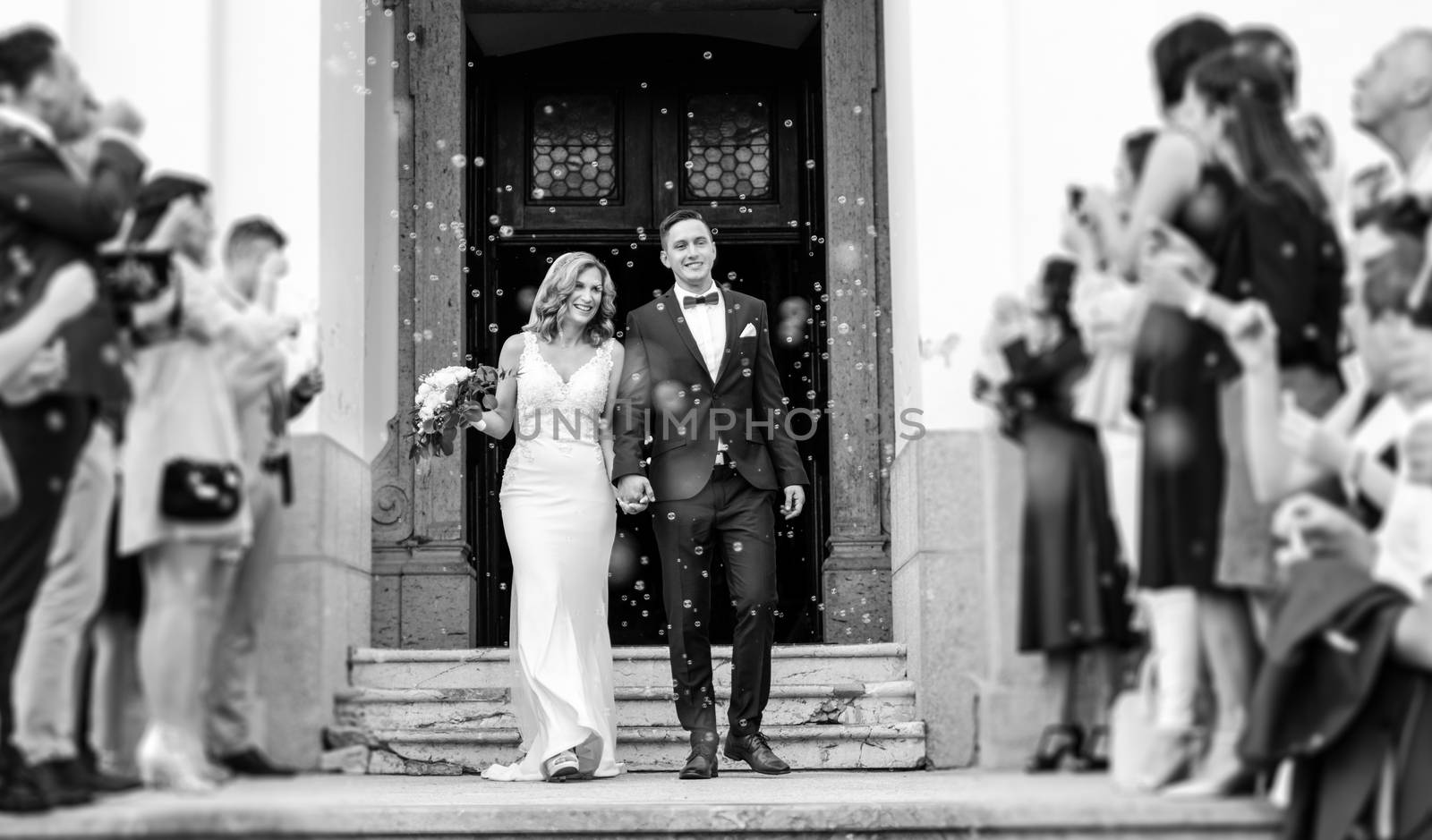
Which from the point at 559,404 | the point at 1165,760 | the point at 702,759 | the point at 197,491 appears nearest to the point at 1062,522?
the point at 1165,760

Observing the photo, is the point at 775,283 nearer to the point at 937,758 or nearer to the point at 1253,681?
the point at 937,758

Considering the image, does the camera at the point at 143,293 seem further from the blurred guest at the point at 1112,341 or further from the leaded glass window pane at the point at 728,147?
the leaded glass window pane at the point at 728,147

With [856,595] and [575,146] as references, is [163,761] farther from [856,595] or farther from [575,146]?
[575,146]

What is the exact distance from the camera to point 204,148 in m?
2.75

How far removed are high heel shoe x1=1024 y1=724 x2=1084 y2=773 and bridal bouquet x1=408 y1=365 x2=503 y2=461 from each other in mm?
4708

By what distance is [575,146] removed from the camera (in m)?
10.5

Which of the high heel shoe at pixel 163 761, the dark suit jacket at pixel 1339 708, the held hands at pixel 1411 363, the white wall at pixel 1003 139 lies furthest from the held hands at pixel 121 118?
the held hands at pixel 1411 363

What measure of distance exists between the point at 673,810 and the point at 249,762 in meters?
2.41

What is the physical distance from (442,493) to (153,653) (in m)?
7.03

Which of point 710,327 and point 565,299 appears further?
point 565,299

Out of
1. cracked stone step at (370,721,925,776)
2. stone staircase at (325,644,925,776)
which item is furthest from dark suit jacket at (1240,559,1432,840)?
cracked stone step at (370,721,925,776)

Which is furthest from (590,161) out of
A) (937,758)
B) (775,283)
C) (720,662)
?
(937,758)

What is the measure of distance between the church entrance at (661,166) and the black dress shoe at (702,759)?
3362 millimetres

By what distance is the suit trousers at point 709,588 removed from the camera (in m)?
6.95
